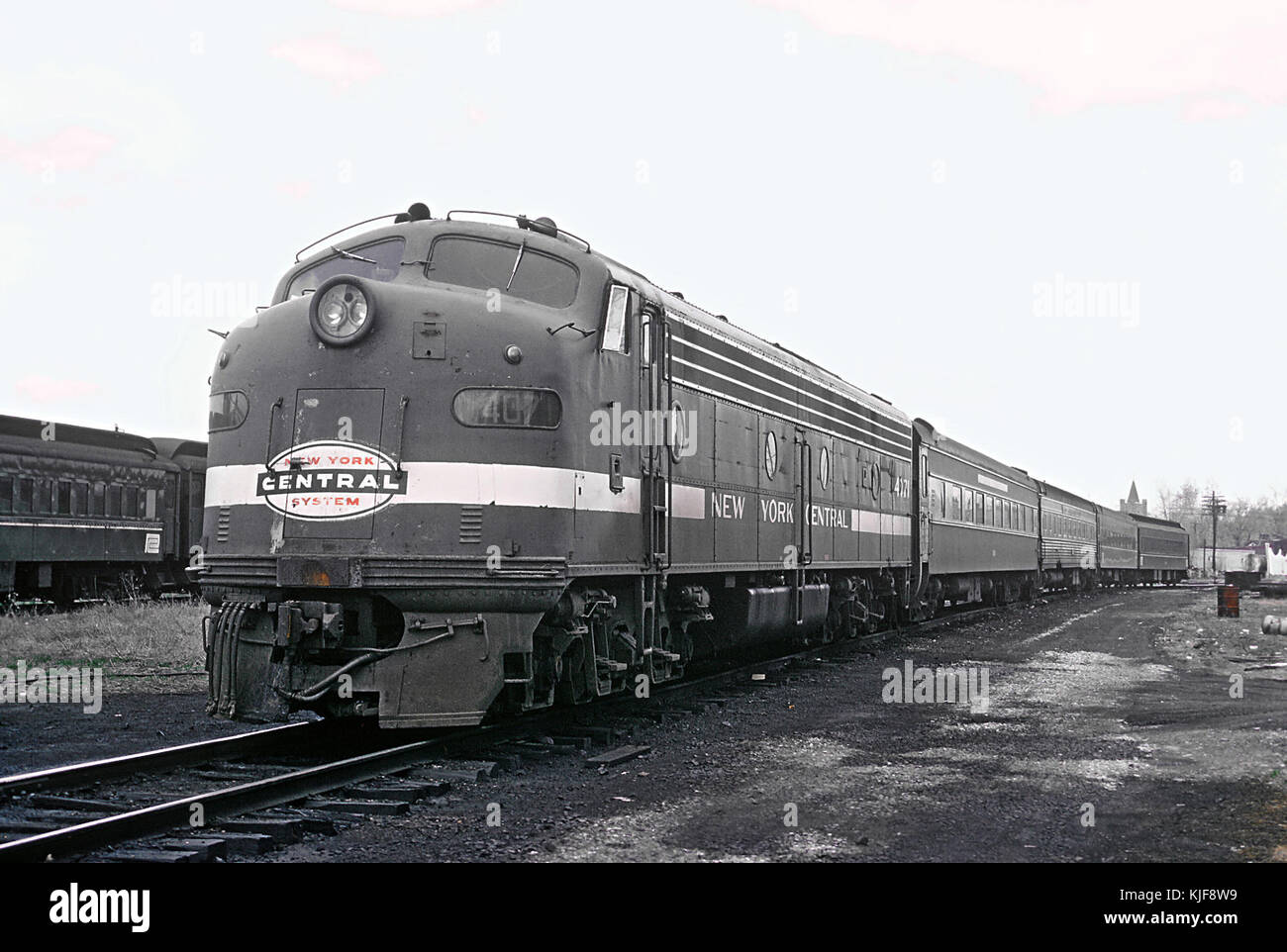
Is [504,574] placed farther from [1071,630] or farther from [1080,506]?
[1080,506]

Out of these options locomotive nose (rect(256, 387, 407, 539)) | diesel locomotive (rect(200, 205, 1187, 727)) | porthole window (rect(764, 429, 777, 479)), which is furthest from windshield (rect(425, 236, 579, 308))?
porthole window (rect(764, 429, 777, 479))

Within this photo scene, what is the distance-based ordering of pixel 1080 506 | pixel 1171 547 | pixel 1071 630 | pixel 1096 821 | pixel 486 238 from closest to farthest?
pixel 1096 821 → pixel 486 238 → pixel 1071 630 → pixel 1080 506 → pixel 1171 547

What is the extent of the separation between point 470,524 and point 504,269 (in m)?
2.27

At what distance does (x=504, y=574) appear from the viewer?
8.40 meters

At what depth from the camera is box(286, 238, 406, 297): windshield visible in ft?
31.4

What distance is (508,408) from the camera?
8633 mm

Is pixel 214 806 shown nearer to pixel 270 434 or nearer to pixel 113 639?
pixel 270 434

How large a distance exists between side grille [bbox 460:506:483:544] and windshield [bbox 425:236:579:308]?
6.28 feet

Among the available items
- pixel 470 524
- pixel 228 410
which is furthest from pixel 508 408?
pixel 228 410

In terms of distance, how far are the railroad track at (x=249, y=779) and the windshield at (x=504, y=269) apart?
3.47 meters

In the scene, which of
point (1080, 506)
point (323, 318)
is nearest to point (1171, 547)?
point (1080, 506)

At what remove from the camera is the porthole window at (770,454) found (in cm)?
1365
